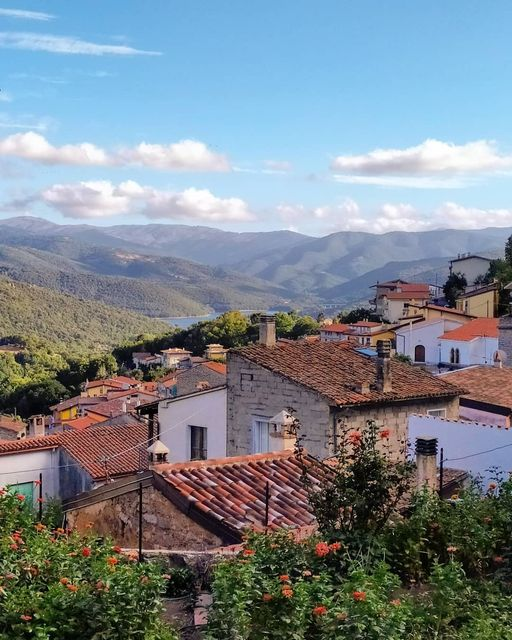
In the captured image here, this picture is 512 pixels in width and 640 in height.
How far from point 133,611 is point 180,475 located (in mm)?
5304

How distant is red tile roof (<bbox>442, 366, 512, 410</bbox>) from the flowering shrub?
13.9 meters

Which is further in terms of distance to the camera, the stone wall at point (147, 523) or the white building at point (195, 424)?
the white building at point (195, 424)

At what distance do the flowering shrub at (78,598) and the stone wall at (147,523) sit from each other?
11.9 feet

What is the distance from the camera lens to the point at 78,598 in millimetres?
5113

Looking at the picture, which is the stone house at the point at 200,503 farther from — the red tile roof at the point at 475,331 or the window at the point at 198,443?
the red tile roof at the point at 475,331

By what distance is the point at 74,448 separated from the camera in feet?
81.5

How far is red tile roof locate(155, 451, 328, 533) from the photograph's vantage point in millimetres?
9469

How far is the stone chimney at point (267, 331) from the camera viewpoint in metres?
18.4

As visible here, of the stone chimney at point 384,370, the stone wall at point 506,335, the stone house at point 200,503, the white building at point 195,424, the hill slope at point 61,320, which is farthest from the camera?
the hill slope at point 61,320

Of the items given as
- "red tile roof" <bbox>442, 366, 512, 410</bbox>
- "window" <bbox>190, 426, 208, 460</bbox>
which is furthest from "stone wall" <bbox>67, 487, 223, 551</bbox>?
"red tile roof" <bbox>442, 366, 512, 410</bbox>

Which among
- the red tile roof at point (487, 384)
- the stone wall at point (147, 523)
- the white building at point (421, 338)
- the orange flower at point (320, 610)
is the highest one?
the orange flower at point (320, 610)

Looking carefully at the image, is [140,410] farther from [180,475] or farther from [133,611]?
[133,611]

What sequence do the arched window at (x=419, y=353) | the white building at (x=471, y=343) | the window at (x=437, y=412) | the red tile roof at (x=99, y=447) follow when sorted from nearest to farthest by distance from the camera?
the window at (x=437, y=412) < the red tile roof at (x=99, y=447) < the white building at (x=471, y=343) < the arched window at (x=419, y=353)

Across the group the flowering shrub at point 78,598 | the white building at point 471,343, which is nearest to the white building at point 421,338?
the white building at point 471,343
